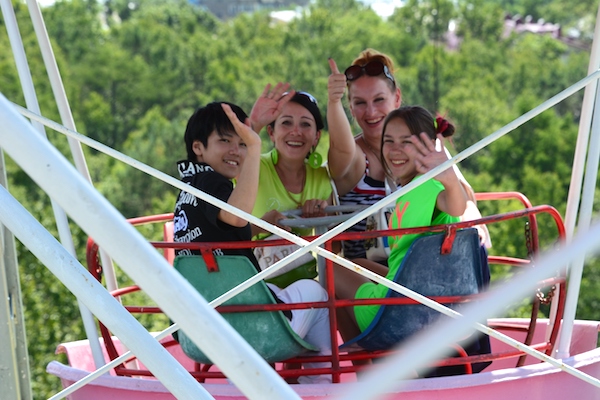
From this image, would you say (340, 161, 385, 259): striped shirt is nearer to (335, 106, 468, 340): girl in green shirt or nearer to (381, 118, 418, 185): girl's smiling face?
Answer: (335, 106, 468, 340): girl in green shirt

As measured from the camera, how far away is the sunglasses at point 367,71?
404 centimetres

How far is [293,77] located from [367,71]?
48.0 meters

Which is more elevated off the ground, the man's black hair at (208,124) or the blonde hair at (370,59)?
the blonde hair at (370,59)

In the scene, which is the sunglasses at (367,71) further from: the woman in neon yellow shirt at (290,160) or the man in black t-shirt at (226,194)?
the man in black t-shirt at (226,194)

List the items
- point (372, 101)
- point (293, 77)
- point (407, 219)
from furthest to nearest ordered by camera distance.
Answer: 1. point (293, 77)
2. point (372, 101)
3. point (407, 219)

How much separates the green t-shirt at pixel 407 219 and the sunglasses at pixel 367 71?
99 centimetres

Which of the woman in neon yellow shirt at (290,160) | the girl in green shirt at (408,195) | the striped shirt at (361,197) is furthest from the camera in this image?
the striped shirt at (361,197)

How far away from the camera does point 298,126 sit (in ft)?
12.3

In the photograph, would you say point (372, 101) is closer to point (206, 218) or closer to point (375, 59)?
point (375, 59)

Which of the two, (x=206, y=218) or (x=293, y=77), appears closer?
(x=206, y=218)

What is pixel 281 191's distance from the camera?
3.75 meters

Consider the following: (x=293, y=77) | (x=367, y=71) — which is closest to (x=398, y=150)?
(x=367, y=71)

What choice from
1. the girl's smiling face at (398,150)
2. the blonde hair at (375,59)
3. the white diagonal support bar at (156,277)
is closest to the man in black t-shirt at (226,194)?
the girl's smiling face at (398,150)

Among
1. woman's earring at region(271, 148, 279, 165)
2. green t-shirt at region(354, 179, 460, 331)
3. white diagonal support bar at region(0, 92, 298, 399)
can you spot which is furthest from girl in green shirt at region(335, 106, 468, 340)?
white diagonal support bar at region(0, 92, 298, 399)
